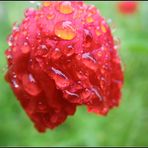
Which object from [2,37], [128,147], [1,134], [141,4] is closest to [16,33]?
[128,147]

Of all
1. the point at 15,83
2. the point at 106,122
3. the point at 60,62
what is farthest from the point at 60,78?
the point at 106,122

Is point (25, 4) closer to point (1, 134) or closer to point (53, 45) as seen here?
point (1, 134)

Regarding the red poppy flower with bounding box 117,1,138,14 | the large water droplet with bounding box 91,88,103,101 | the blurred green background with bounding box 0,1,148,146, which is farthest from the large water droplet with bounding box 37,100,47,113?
the red poppy flower with bounding box 117,1,138,14

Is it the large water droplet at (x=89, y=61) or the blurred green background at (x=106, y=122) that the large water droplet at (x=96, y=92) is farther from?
the blurred green background at (x=106, y=122)

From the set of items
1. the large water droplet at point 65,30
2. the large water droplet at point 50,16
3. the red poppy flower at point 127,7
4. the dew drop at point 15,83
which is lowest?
the red poppy flower at point 127,7

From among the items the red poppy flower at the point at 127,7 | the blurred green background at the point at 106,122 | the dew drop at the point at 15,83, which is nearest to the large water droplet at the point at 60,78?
the dew drop at the point at 15,83

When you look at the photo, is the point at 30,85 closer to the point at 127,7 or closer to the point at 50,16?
the point at 50,16
